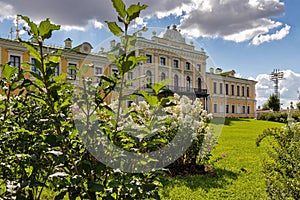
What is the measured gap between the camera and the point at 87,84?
1331 mm

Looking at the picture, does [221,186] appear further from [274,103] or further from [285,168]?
[274,103]

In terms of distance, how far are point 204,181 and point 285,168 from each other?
1998 millimetres

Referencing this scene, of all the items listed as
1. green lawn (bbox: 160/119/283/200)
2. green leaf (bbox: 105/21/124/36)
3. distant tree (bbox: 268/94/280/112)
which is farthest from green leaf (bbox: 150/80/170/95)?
distant tree (bbox: 268/94/280/112)

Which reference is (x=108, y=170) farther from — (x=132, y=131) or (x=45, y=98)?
(x=45, y=98)

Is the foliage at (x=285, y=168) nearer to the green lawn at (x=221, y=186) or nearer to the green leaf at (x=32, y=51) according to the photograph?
the green lawn at (x=221, y=186)

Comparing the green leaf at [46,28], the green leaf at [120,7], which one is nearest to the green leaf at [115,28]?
the green leaf at [120,7]

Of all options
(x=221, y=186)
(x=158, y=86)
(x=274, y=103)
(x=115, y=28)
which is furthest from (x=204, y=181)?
(x=274, y=103)

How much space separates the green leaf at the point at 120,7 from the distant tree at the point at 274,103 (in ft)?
152

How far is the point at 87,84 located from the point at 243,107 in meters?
45.3

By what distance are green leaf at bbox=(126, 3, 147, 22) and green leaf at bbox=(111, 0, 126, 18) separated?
0.02m

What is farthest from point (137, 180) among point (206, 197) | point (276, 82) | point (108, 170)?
point (276, 82)

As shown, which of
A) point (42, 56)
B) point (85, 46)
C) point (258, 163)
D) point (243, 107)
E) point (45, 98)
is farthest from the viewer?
point (243, 107)

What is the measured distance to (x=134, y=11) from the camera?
1.14 m

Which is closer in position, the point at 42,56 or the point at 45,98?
the point at 42,56
